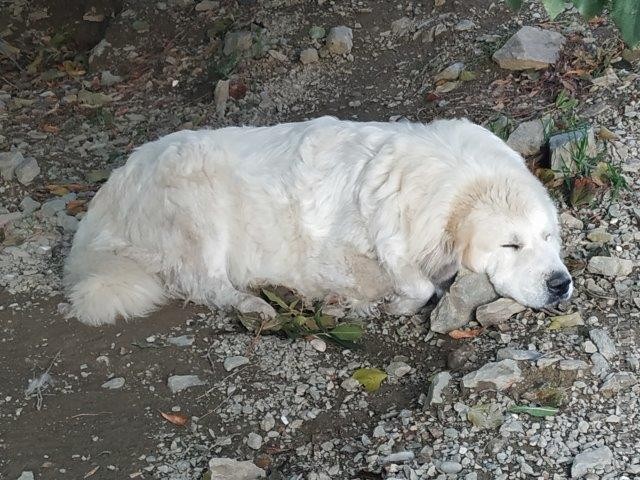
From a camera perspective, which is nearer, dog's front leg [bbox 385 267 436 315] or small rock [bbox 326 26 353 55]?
dog's front leg [bbox 385 267 436 315]

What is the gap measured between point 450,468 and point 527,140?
2801 mm

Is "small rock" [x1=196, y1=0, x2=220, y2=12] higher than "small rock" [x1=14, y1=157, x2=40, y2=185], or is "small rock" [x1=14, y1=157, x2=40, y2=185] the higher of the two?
"small rock" [x1=196, y1=0, x2=220, y2=12]

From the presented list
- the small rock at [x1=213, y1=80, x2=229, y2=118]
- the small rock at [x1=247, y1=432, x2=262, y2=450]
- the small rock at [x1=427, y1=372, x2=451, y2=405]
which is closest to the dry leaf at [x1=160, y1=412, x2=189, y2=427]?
the small rock at [x1=247, y1=432, x2=262, y2=450]

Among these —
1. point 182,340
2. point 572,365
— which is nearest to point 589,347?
point 572,365

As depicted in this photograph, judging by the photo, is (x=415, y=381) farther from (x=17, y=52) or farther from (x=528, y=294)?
(x=17, y=52)

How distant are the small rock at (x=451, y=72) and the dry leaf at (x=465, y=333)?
9.45 feet

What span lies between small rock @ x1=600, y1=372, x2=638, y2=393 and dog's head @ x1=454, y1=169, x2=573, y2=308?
58 cm

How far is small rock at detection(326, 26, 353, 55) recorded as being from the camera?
765 cm

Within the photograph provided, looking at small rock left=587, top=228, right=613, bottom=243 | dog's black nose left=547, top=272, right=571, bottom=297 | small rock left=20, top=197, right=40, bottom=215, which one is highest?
dog's black nose left=547, top=272, right=571, bottom=297

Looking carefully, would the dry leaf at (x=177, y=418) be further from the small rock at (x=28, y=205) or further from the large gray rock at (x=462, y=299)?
the small rock at (x=28, y=205)

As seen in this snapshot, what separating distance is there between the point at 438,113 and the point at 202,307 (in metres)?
2.58

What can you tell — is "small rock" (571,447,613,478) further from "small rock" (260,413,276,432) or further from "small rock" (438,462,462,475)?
"small rock" (260,413,276,432)

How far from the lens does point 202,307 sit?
5301 mm

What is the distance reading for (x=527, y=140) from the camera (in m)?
5.91
